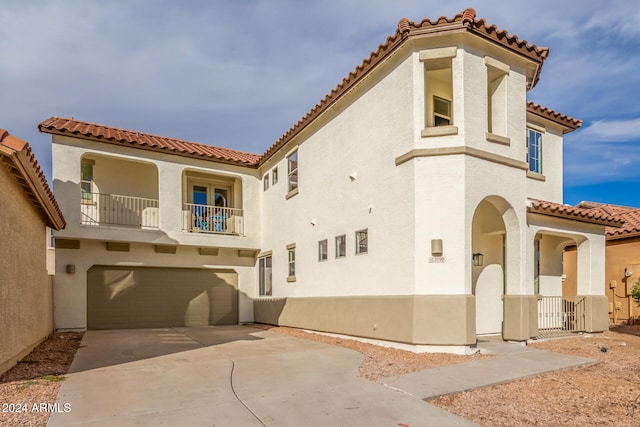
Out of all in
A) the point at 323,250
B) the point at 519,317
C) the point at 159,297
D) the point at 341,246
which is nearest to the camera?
the point at 519,317

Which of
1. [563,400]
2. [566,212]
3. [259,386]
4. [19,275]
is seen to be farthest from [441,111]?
[19,275]

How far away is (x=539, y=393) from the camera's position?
6770 mm

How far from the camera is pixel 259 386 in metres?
6.97

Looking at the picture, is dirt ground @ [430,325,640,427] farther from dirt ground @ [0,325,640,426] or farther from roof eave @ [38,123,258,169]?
roof eave @ [38,123,258,169]

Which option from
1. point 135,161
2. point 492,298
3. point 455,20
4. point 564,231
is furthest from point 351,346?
point 135,161

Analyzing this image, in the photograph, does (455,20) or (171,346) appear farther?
(171,346)

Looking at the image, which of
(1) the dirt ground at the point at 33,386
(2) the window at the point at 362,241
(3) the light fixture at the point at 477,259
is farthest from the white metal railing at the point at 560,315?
(1) the dirt ground at the point at 33,386

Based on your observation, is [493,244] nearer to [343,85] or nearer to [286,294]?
[343,85]

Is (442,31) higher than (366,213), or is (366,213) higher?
(442,31)

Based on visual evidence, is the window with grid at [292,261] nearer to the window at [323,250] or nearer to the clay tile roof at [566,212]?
the window at [323,250]

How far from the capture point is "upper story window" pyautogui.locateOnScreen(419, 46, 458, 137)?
10.2 meters

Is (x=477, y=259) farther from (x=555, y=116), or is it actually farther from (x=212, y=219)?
(x=212, y=219)

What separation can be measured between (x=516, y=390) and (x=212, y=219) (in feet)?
45.7

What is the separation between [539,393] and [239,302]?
13.7 metres
